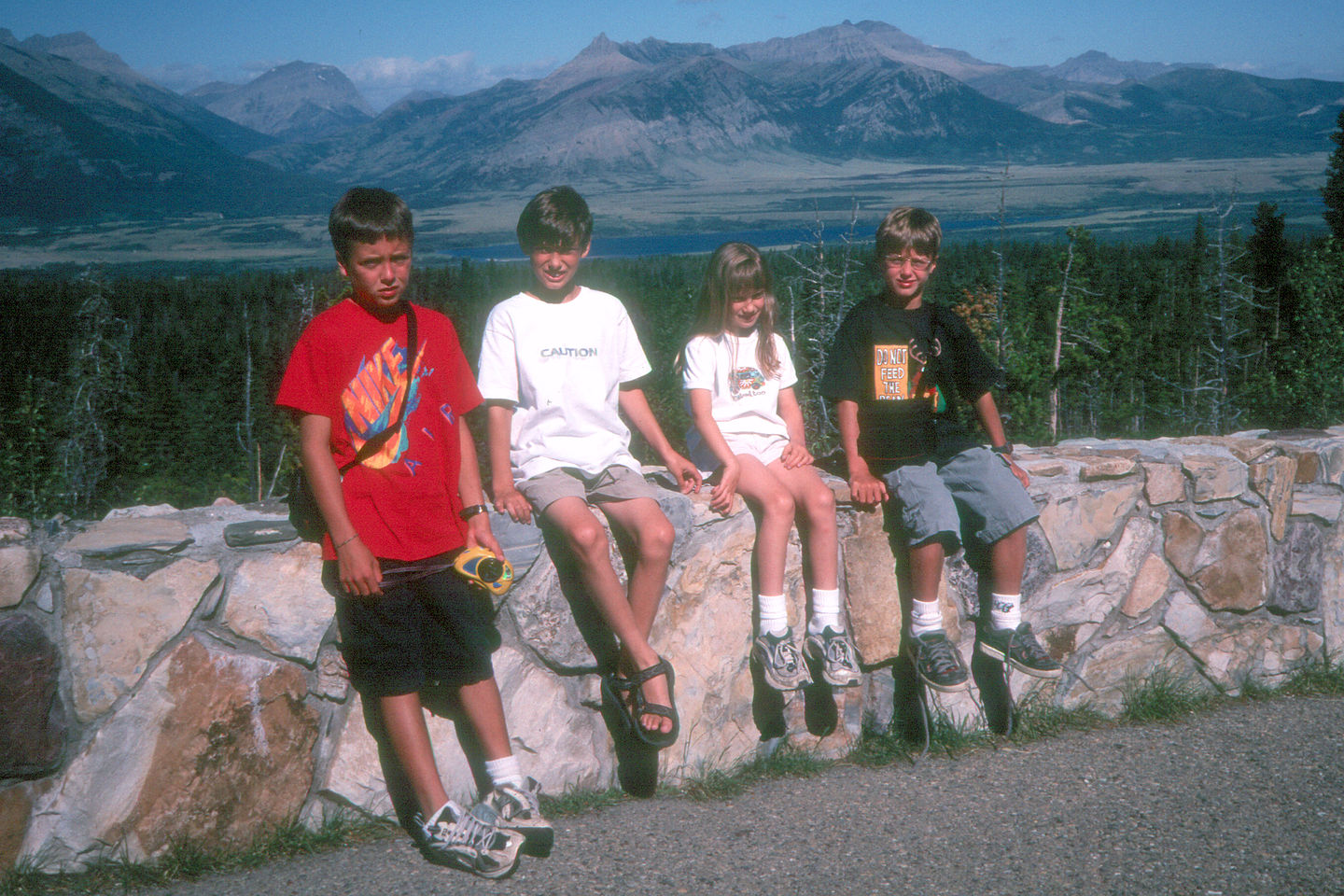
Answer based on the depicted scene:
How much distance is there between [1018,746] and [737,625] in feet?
A: 3.48

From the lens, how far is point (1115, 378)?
72125mm

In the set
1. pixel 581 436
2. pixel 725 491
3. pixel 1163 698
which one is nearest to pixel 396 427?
pixel 581 436

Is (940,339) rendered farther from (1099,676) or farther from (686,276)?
(686,276)

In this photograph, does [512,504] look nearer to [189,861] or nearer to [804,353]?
[189,861]

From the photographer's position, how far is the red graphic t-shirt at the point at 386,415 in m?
2.53

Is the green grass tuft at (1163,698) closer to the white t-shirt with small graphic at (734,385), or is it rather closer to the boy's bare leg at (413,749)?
the white t-shirt with small graphic at (734,385)

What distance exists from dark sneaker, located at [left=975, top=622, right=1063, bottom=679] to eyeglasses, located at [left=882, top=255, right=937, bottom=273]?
4.27ft

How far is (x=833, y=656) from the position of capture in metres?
3.00

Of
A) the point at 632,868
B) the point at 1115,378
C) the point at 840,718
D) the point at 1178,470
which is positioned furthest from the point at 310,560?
the point at 1115,378

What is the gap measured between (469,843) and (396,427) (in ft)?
3.68

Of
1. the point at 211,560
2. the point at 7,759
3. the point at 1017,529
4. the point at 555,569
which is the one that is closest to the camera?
the point at 7,759

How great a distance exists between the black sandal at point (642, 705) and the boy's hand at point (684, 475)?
60cm

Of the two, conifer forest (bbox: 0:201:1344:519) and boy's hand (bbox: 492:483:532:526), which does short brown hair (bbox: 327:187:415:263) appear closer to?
boy's hand (bbox: 492:483:532:526)

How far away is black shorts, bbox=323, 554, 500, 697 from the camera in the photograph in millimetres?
2582
